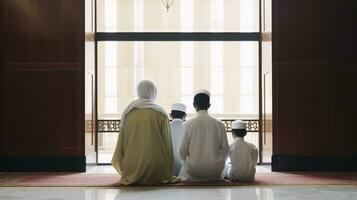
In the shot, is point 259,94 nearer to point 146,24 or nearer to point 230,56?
point 230,56

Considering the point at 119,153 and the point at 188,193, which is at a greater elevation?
the point at 119,153

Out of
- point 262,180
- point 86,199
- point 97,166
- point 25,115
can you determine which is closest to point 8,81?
point 25,115

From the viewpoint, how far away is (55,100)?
713 cm

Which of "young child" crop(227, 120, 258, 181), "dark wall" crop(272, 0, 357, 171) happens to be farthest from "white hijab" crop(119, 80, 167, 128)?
"dark wall" crop(272, 0, 357, 171)

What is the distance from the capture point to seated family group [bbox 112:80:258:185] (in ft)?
18.7

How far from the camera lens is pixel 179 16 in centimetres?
807

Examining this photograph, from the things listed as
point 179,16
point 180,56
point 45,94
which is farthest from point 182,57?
point 45,94

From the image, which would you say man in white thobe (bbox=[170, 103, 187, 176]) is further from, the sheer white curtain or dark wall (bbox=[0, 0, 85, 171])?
the sheer white curtain

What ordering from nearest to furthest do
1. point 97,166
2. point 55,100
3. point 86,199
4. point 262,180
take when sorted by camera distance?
point 86,199 < point 262,180 < point 55,100 < point 97,166

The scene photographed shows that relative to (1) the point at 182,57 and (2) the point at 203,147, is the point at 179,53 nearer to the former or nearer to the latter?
(1) the point at 182,57

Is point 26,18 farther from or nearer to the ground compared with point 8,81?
farther from the ground

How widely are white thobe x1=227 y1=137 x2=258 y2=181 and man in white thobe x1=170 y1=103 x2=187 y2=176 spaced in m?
0.68

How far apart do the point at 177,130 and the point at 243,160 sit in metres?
0.88

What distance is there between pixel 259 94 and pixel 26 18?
11.3 feet
